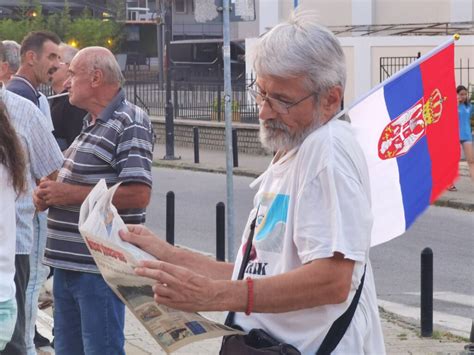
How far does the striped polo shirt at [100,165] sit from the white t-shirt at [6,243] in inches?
58.3

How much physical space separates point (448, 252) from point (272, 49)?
9.30 meters

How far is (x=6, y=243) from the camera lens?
3.42 metres

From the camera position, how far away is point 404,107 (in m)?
4.21

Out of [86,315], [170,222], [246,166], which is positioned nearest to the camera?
[86,315]

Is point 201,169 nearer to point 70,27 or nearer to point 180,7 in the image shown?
point 70,27

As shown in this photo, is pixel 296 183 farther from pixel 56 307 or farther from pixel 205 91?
pixel 205 91

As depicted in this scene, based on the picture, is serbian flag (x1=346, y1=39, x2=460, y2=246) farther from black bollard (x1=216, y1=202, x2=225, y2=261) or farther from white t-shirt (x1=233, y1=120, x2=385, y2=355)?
black bollard (x1=216, y1=202, x2=225, y2=261)

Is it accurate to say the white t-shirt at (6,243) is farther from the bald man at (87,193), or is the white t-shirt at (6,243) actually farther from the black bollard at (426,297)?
the black bollard at (426,297)

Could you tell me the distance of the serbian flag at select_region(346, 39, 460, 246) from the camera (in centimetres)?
400

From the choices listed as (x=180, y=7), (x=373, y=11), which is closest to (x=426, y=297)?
(x=373, y=11)

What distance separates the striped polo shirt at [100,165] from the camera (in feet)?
16.3

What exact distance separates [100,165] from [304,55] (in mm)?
2334

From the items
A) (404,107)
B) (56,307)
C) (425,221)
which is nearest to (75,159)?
(56,307)

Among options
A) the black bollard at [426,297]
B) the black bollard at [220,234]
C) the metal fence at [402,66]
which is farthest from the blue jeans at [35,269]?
the metal fence at [402,66]
